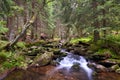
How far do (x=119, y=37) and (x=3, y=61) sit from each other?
1013 centimetres

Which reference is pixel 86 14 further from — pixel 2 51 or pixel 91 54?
pixel 2 51

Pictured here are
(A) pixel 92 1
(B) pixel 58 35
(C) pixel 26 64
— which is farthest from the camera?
(B) pixel 58 35

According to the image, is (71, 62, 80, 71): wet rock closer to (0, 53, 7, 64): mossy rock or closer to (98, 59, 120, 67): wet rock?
(98, 59, 120, 67): wet rock

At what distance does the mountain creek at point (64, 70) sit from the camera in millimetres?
9977

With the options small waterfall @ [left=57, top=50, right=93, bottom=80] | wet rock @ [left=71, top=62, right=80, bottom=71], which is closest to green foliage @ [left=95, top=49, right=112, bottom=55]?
small waterfall @ [left=57, top=50, right=93, bottom=80]

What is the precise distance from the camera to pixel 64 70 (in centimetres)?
1227

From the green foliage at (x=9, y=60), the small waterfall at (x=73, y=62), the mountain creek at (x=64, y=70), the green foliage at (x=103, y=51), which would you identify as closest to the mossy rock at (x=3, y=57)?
the green foliage at (x=9, y=60)

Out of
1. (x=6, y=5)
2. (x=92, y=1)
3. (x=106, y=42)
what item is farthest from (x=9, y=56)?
(x=92, y=1)

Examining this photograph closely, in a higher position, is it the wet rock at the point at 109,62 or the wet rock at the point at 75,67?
the wet rock at the point at 109,62

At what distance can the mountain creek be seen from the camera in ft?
32.7

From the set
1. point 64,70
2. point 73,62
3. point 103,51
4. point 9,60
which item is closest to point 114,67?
point 103,51

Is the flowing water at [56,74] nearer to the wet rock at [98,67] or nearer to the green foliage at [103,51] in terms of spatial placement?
the wet rock at [98,67]

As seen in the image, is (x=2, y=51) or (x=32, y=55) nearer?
(x=2, y=51)

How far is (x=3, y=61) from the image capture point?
10422 mm
